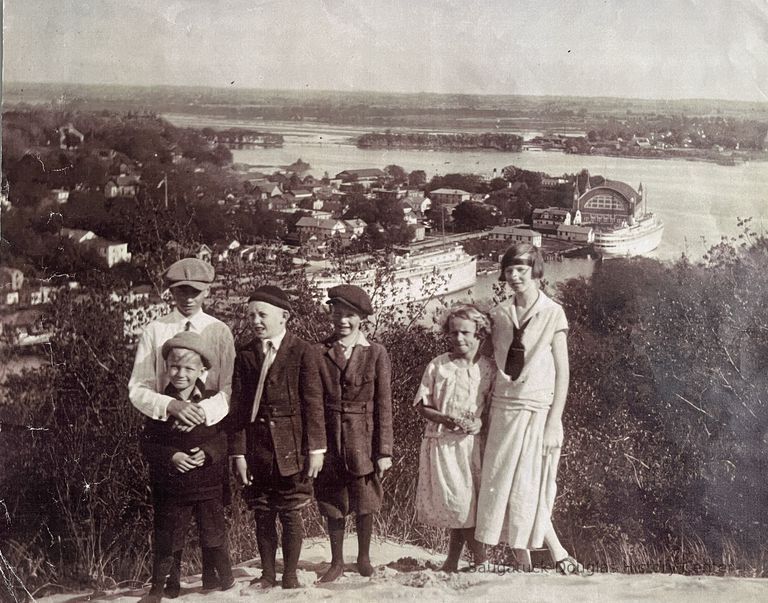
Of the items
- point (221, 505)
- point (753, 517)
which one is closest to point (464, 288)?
point (221, 505)

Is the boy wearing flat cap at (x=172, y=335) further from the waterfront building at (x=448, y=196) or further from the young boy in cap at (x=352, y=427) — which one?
the waterfront building at (x=448, y=196)

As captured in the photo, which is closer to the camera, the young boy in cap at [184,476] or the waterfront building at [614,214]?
the young boy in cap at [184,476]

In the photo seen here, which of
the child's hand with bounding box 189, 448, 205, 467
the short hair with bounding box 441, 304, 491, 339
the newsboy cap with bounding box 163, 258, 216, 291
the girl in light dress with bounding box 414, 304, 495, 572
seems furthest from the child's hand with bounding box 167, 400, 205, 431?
the short hair with bounding box 441, 304, 491, 339

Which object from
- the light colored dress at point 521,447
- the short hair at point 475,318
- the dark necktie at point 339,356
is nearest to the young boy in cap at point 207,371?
the dark necktie at point 339,356

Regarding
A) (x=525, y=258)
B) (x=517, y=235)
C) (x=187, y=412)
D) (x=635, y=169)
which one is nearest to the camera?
(x=187, y=412)

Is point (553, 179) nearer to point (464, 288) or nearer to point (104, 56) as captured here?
point (464, 288)

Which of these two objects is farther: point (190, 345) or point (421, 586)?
A: point (421, 586)

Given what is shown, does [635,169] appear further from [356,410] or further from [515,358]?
[356,410]

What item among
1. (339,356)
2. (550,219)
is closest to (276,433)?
(339,356)
